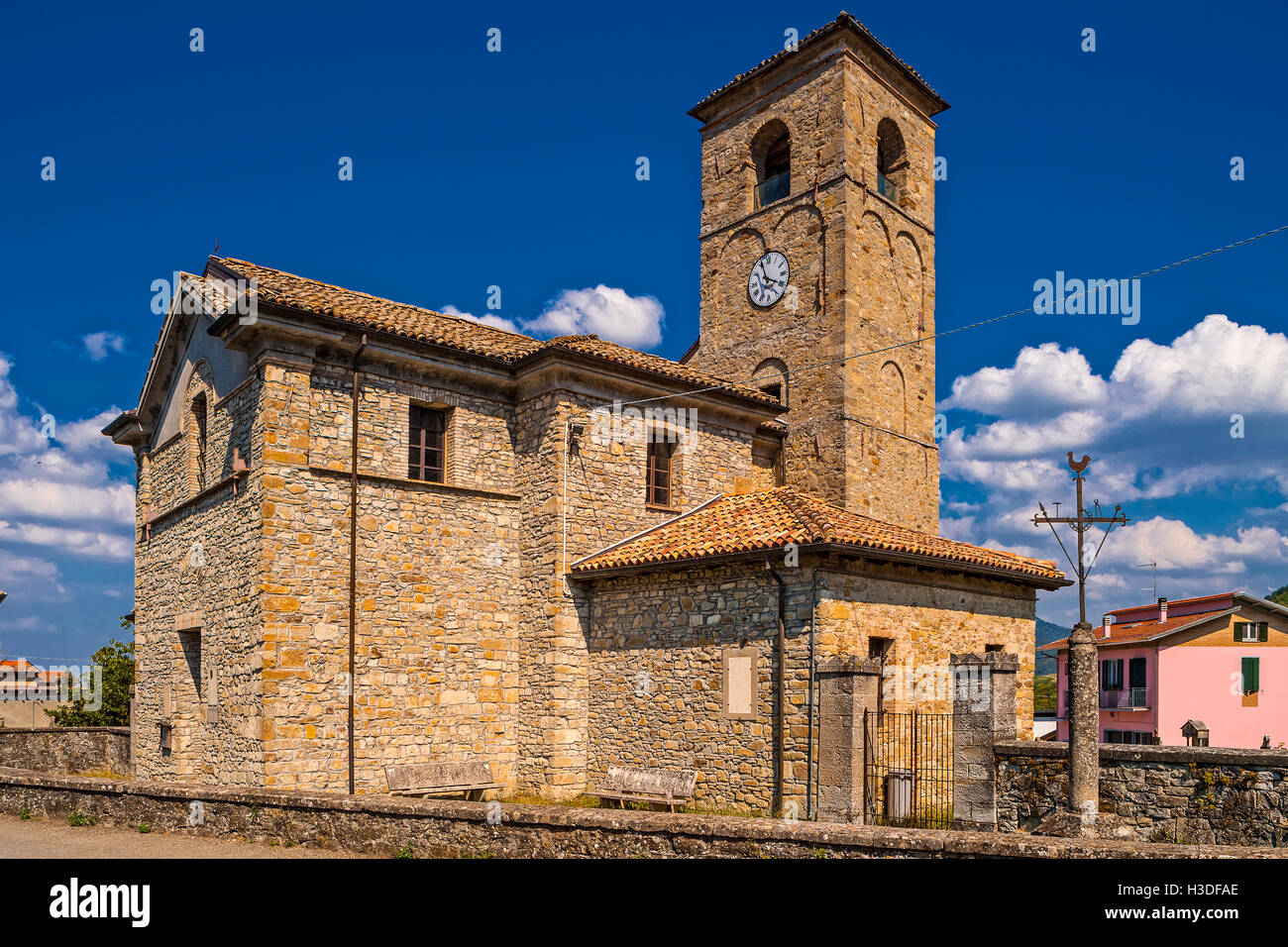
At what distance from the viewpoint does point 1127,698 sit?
32.7 m

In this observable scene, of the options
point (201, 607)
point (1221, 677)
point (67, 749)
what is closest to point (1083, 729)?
point (201, 607)

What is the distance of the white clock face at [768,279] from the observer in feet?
69.4

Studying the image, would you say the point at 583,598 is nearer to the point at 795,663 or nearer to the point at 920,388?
the point at 795,663

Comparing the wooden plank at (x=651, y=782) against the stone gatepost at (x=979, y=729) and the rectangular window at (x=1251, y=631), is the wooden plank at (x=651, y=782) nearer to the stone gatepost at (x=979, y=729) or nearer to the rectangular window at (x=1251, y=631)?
the stone gatepost at (x=979, y=729)

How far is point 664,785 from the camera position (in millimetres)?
13406

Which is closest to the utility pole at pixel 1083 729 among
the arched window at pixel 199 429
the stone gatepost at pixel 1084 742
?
the stone gatepost at pixel 1084 742

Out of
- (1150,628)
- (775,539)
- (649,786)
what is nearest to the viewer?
(775,539)

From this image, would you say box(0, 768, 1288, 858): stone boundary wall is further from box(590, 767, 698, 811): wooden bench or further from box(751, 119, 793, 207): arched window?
box(751, 119, 793, 207): arched window

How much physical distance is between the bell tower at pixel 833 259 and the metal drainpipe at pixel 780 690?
21.6 ft

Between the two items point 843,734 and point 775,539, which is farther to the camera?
point 775,539

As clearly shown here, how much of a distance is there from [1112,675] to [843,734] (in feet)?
88.0

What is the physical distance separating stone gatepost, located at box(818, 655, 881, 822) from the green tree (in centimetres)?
2436

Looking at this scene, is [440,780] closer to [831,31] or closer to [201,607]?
[201,607]
